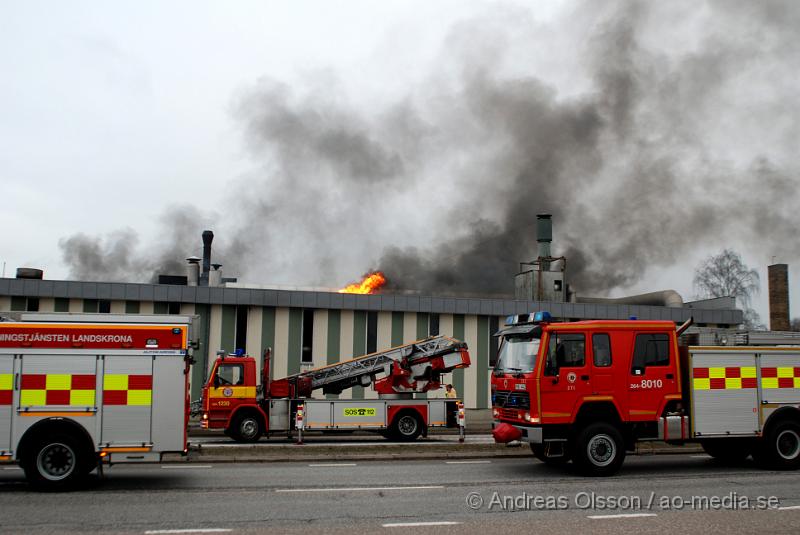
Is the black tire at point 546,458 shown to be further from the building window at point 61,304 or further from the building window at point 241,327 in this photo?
the building window at point 61,304

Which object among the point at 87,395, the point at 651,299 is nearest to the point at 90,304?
the point at 87,395

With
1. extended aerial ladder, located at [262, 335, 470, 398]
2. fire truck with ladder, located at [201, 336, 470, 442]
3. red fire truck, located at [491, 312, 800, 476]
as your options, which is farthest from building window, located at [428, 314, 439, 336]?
red fire truck, located at [491, 312, 800, 476]

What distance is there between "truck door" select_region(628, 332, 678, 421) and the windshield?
5.81ft

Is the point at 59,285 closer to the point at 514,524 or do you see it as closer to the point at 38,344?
the point at 38,344

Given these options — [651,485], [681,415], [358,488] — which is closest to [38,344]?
[358,488]

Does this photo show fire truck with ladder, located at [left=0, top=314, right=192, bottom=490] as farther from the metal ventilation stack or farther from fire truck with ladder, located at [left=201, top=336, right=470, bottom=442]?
the metal ventilation stack

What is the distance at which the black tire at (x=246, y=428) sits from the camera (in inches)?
723

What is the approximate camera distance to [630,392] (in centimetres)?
1205

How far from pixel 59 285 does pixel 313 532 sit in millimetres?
21577

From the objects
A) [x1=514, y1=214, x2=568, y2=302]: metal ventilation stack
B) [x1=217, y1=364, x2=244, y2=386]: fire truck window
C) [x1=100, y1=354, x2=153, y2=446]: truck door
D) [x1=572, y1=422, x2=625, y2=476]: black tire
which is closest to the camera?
[x1=100, y1=354, x2=153, y2=446]: truck door

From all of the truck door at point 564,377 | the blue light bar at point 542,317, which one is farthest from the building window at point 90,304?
the truck door at point 564,377

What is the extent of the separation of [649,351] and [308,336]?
57.0 ft

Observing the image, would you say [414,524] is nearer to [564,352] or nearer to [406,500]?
[406,500]

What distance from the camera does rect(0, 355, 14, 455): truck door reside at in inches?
406
